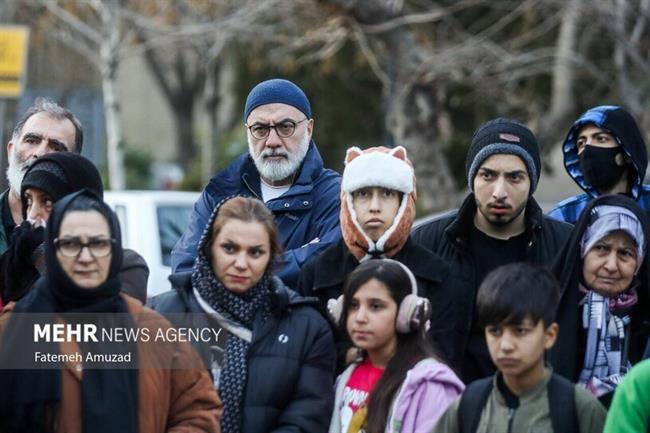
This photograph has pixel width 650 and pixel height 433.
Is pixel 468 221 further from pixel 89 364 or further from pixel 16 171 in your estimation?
pixel 16 171

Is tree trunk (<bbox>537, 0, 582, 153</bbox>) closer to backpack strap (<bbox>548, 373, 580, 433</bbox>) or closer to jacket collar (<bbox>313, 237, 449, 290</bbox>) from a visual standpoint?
jacket collar (<bbox>313, 237, 449, 290</bbox>)

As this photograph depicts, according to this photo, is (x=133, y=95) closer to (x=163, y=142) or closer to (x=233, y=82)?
(x=163, y=142)

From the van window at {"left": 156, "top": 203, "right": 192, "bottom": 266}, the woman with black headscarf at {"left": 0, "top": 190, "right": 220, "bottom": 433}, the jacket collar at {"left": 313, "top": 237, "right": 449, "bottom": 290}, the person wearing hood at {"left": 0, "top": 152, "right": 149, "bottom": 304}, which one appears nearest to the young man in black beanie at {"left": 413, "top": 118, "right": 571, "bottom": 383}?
the jacket collar at {"left": 313, "top": 237, "right": 449, "bottom": 290}

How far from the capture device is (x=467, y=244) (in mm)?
5613

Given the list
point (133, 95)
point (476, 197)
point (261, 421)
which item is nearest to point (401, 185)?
point (476, 197)

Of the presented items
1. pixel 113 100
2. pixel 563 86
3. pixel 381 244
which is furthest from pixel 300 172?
pixel 113 100

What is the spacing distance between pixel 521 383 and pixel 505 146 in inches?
45.7

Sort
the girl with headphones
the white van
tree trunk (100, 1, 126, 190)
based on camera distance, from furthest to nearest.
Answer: tree trunk (100, 1, 126, 190) → the white van → the girl with headphones

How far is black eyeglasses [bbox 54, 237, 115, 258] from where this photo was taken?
4.78 meters

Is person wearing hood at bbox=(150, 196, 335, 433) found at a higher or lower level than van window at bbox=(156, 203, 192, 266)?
lower

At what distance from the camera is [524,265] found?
4914mm

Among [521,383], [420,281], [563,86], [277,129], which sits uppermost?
[563,86]

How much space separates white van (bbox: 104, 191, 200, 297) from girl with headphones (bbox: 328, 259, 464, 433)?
18.9 ft

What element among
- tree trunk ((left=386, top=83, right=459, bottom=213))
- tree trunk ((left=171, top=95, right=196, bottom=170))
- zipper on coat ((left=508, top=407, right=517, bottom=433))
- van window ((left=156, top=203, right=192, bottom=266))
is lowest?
zipper on coat ((left=508, top=407, right=517, bottom=433))
